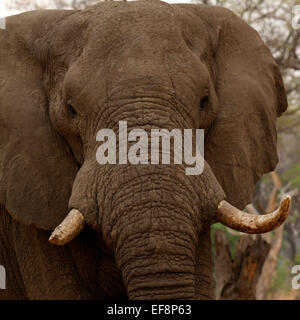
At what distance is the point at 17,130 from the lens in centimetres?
397

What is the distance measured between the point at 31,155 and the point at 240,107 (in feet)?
3.46

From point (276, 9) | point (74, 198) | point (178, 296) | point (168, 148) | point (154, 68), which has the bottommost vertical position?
point (276, 9)

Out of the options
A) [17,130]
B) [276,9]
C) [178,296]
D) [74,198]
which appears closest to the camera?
[178,296]

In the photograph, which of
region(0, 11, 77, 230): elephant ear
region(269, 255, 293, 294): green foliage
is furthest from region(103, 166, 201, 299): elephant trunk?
region(269, 255, 293, 294): green foliage

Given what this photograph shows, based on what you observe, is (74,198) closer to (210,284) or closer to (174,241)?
(174,241)

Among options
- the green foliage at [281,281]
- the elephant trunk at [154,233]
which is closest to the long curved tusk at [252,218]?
the elephant trunk at [154,233]

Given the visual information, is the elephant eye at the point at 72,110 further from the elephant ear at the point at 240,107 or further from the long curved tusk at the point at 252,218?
the long curved tusk at the point at 252,218

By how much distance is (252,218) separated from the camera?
132 inches

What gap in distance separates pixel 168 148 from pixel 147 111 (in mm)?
208

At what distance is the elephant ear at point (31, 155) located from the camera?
3.87 m

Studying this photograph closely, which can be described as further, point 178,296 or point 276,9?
point 276,9

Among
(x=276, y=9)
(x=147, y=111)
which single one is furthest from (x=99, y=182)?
(x=276, y=9)

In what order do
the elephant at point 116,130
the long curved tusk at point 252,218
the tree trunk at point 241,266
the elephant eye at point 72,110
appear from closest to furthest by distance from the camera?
the long curved tusk at point 252,218 < the elephant at point 116,130 < the elephant eye at point 72,110 < the tree trunk at point 241,266

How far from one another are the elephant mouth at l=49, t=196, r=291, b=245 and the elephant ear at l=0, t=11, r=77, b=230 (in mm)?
427
